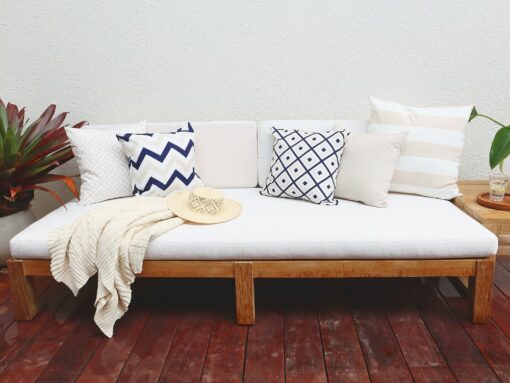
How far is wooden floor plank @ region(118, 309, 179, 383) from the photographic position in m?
1.75

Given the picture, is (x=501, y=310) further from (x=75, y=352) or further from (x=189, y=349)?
(x=75, y=352)

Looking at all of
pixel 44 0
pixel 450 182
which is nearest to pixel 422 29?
pixel 450 182

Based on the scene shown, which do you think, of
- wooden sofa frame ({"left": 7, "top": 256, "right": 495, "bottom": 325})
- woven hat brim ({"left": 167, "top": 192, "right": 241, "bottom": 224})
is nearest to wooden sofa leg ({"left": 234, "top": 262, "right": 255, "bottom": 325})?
wooden sofa frame ({"left": 7, "top": 256, "right": 495, "bottom": 325})

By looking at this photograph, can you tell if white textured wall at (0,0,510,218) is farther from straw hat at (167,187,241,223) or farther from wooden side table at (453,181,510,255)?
straw hat at (167,187,241,223)

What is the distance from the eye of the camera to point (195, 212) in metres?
2.17

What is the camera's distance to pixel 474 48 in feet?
9.04

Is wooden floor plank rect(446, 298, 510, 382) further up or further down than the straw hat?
further down

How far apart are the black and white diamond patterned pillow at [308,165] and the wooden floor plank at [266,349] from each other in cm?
62

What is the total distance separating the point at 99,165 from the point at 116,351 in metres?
1.01

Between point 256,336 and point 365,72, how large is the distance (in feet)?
5.71

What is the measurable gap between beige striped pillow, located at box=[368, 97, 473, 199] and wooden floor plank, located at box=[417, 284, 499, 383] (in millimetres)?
551

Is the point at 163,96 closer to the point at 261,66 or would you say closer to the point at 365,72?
the point at 261,66

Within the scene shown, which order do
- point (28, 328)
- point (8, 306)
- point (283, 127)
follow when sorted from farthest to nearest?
1. point (283, 127)
2. point (8, 306)
3. point (28, 328)

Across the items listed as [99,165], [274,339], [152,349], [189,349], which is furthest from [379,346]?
[99,165]
